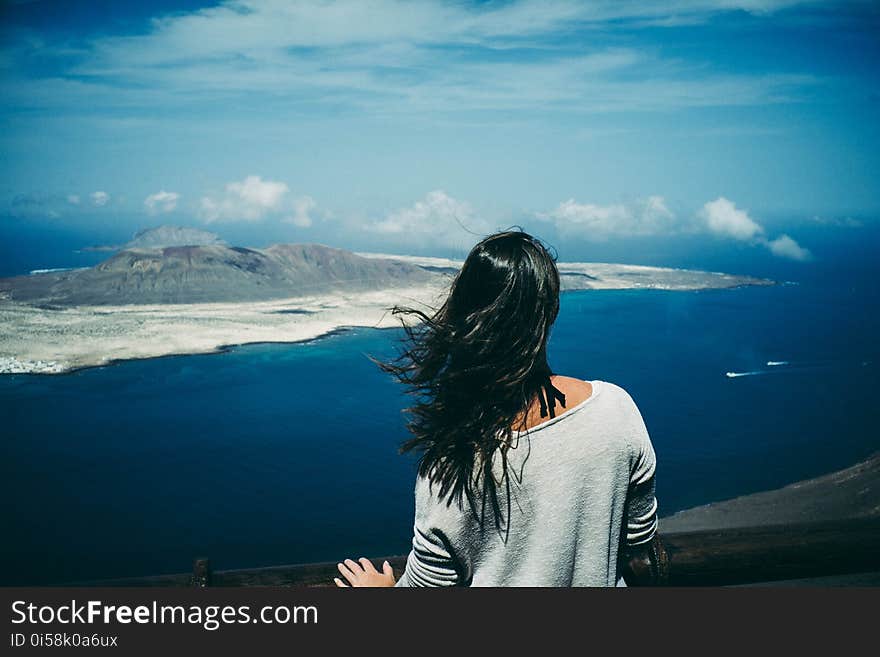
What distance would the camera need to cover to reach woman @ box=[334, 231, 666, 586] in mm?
1058

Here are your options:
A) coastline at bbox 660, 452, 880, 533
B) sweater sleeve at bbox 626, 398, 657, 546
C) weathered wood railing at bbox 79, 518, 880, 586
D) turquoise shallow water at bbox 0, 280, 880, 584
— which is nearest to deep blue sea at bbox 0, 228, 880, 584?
turquoise shallow water at bbox 0, 280, 880, 584

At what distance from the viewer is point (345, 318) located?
150ft

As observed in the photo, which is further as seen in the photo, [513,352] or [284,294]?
[284,294]

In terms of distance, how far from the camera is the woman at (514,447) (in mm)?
1058

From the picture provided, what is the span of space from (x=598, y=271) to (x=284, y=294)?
29.4m

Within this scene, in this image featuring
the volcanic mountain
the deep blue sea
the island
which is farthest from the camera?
the volcanic mountain

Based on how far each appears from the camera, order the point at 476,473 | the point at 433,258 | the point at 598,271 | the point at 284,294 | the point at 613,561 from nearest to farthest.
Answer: the point at 476,473
the point at 613,561
the point at 284,294
the point at 433,258
the point at 598,271

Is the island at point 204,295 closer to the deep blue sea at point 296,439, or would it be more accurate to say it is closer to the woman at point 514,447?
the deep blue sea at point 296,439

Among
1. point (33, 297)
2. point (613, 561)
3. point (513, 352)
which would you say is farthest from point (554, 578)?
point (33, 297)

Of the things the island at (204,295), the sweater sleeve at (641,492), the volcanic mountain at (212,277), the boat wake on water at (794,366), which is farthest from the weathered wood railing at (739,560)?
the boat wake on water at (794,366)

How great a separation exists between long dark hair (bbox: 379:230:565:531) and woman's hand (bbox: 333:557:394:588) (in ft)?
1.15

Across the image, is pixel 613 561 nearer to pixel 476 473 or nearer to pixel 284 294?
pixel 476 473

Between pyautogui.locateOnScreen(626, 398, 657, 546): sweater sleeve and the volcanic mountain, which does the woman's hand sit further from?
the volcanic mountain

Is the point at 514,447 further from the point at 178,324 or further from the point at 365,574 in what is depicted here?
the point at 178,324
